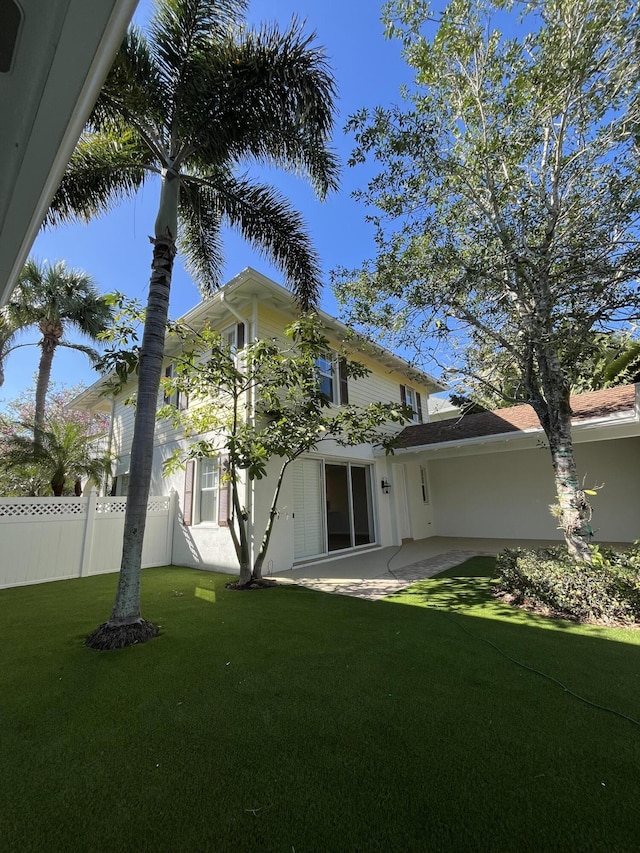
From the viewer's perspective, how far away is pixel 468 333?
618cm

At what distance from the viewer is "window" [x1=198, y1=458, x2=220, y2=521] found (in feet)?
26.8

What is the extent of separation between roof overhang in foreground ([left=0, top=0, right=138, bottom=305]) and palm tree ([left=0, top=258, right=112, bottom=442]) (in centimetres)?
1078

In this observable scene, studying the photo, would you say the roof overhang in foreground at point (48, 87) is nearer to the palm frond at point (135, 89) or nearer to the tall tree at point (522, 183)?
the palm frond at point (135, 89)

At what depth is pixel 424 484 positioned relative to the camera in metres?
12.9

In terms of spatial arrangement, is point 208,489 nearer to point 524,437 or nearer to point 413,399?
point 524,437

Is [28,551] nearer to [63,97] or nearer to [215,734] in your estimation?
[215,734]

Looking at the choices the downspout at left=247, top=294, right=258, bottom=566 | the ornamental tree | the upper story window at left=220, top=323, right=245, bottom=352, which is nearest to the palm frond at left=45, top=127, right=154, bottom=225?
the ornamental tree

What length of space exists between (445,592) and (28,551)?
7611mm

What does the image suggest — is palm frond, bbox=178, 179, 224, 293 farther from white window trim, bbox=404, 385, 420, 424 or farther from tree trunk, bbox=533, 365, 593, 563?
white window trim, bbox=404, 385, 420, 424

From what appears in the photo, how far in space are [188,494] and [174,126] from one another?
687cm

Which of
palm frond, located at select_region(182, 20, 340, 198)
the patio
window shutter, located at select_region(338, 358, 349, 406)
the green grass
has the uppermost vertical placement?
palm frond, located at select_region(182, 20, 340, 198)

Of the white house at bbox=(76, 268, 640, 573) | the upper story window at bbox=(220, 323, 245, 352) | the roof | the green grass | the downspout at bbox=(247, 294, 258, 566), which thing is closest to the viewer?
the green grass

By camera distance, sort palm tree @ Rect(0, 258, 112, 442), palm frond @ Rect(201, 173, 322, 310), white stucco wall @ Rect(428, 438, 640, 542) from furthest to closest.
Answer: palm tree @ Rect(0, 258, 112, 442) → white stucco wall @ Rect(428, 438, 640, 542) → palm frond @ Rect(201, 173, 322, 310)

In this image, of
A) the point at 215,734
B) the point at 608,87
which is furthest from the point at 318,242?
the point at 215,734
